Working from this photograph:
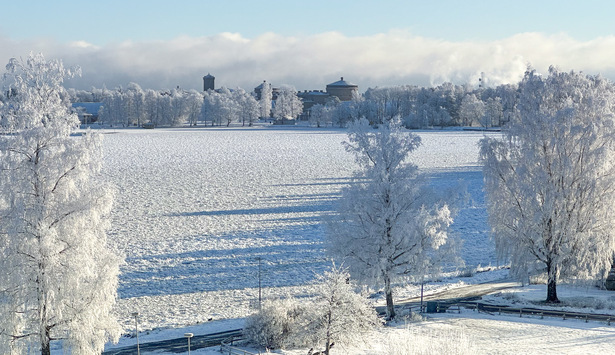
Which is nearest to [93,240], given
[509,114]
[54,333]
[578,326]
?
[54,333]

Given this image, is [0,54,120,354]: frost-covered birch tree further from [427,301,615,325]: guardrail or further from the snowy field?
[427,301,615,325]: guardrail

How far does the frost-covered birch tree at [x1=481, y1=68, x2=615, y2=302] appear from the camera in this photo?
3012 centimetres

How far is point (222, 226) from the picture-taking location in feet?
152

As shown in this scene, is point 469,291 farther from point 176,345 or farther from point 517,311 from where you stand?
point 176,345

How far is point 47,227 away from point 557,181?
22.9 m

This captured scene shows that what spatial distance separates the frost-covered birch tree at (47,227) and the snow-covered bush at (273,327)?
5363 mm

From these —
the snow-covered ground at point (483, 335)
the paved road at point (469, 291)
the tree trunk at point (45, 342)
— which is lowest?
the paved road at point (469, 291)

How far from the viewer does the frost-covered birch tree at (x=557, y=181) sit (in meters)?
30.1

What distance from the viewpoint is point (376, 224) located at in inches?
1126

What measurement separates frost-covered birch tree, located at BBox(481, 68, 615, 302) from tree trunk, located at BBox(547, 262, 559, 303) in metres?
0.05

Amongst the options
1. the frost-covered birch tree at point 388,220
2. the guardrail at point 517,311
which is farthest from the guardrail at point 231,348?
the guardrail at point 517,311

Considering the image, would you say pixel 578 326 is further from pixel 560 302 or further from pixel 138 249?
pixel 138 249

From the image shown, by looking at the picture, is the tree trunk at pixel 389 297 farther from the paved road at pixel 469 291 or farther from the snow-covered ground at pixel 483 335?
the paved road at pixel 469 291

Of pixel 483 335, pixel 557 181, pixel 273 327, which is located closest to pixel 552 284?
pixel 557 181
